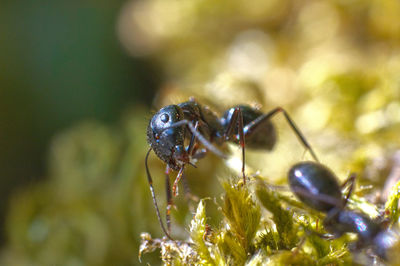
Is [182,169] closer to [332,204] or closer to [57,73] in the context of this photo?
[332,204]

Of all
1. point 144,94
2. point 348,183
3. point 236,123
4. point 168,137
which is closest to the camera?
point 348,183

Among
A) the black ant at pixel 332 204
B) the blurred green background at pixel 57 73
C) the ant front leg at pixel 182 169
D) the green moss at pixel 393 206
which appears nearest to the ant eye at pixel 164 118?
the ant front leg at pixel 182 169

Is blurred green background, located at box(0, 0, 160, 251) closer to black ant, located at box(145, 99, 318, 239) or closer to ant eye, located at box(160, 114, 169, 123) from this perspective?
black ant, located at box(145, 99, 318, 239)

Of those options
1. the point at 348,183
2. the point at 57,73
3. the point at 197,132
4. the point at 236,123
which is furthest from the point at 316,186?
the point at 57,73

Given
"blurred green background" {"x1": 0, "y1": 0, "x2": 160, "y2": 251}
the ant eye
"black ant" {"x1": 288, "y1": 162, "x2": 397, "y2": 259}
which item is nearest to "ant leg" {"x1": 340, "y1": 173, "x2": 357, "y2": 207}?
"black ant" {"x1": 288, "y1": 162, "x2": 397, "y2": 259}

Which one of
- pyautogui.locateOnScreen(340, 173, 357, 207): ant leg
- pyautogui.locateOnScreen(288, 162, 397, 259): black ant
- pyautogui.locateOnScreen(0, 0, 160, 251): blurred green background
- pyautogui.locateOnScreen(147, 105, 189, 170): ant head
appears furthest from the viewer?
pyautogui.locateOnScreen(0, 0, 160, 251): blurred green background

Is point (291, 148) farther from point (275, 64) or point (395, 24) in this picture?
point (395, 24)

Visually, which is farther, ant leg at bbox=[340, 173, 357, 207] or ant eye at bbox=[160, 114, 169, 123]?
ant eye at bbox=[160, 114, 169, 123]
